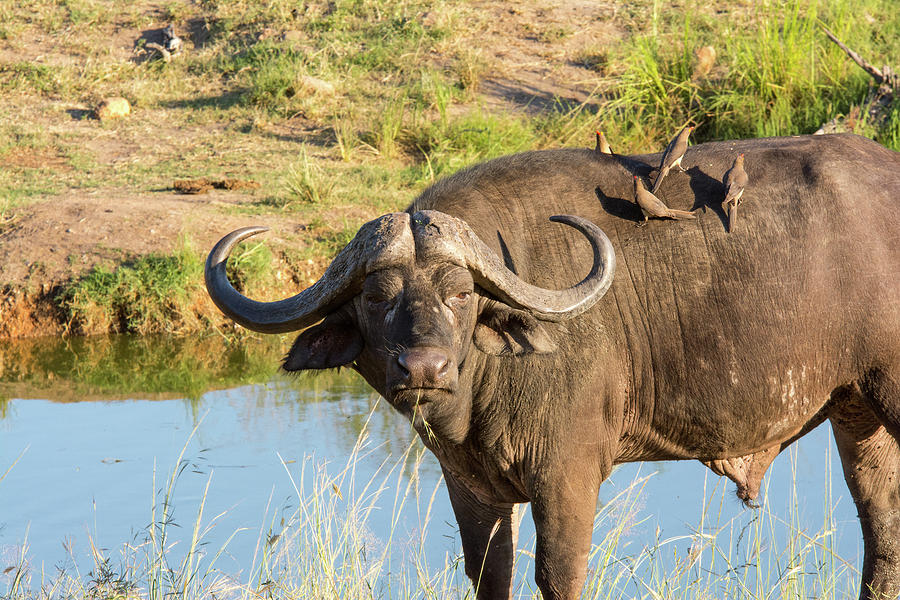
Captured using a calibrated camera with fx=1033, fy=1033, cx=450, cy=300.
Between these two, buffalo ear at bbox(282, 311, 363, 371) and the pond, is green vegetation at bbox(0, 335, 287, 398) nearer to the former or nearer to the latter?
the pond

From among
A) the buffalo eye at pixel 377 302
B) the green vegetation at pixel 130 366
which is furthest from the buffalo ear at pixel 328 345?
the green vegetation at pixel 130 366

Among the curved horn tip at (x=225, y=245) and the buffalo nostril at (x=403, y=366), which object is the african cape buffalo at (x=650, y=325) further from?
the buffalo nostril at (x=403, y=366)

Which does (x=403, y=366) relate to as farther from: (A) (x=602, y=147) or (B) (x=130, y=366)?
(B) (x=130, y=366)

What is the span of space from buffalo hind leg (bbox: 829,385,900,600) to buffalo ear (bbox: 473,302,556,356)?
1573 millimetres

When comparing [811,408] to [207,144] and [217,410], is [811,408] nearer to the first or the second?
[217,410]

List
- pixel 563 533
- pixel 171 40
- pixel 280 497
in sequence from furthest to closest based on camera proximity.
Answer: pixel 171 40 → pixel 280 497 → pixel 563 533

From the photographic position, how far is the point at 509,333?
3.59m

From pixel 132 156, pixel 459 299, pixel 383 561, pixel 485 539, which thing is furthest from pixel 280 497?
pixel 132 156

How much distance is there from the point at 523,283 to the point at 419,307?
1.31ft

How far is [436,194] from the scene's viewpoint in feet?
12.7

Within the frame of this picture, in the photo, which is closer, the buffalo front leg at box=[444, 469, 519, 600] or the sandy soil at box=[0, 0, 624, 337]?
the buffalo front leg at box=[444, 469, 519, 600]

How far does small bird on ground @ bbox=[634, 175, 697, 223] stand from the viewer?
375cm

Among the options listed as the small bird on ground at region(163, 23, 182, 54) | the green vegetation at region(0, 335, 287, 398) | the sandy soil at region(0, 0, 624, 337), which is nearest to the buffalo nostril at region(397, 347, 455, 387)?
the green vegetation at region(0, 335, 287, 398)

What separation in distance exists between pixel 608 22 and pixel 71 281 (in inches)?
315
